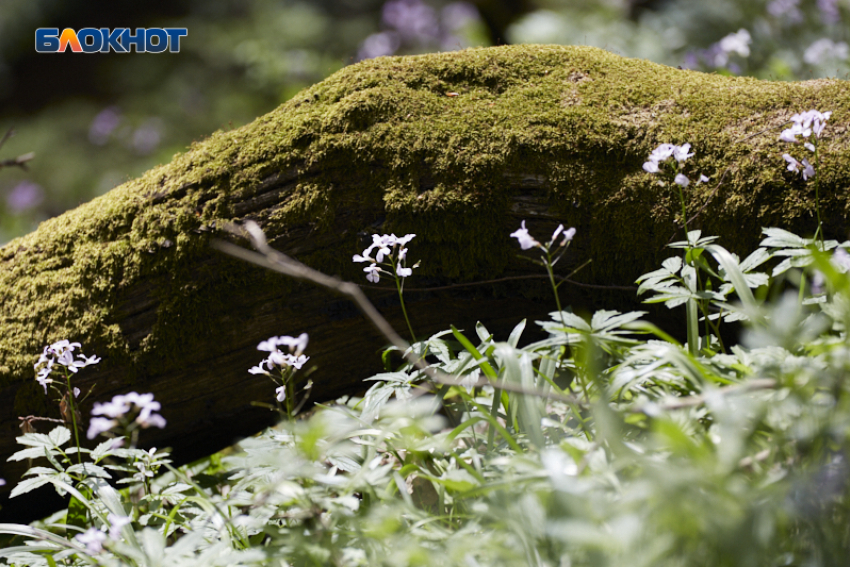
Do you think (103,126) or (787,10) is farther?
(103,126)

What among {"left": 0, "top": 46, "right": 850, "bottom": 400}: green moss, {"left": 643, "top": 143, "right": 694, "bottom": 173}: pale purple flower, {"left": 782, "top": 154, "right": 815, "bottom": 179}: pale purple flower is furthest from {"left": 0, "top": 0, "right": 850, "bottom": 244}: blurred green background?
{"left": 643, "top": 143, "right": 694, "bottom": 173}: pale purple flower

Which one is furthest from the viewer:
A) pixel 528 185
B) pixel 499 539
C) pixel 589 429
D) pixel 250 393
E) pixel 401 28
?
pixel 401 28

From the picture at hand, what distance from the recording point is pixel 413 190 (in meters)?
1.80

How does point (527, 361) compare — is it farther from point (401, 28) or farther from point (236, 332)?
point (401, 28)

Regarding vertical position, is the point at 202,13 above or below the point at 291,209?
above

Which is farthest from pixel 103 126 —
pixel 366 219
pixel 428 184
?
pixel 428 184

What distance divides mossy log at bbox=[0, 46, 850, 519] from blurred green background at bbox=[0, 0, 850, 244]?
310 cm

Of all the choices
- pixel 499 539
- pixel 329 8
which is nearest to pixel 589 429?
pixel 499 539

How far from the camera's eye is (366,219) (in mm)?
1831

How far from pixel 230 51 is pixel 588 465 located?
714 cm

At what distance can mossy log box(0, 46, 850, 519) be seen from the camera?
174 centimetres

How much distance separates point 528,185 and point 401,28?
574cm

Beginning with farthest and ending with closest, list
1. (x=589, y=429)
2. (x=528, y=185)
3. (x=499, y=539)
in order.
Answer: (x=528, y=185) < (x=589, y=429) < (x=499, y=539)

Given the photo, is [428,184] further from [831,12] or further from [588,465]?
[831,12]
